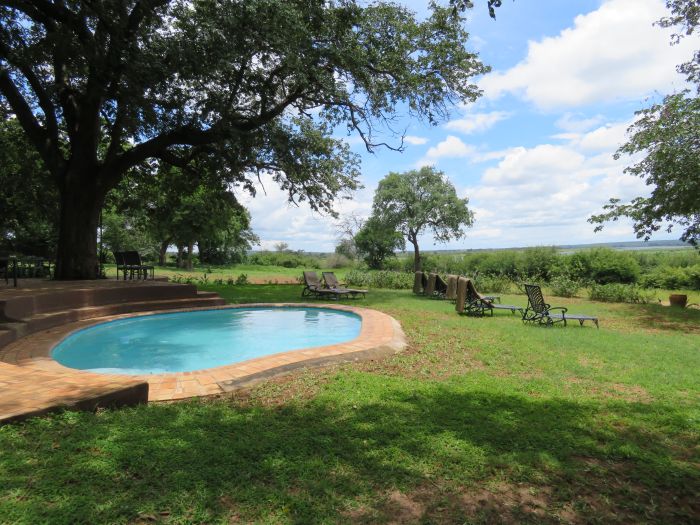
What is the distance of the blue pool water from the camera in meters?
7.41

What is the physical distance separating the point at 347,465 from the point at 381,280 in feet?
60.4

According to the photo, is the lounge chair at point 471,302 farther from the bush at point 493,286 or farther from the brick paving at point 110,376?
the bush at point 493,286

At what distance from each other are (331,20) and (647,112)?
10900 millimetres

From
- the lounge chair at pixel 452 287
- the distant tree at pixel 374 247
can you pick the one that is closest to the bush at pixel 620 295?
the lounge chair at pixel 452 287

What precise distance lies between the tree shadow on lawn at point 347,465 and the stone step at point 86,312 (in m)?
4.78

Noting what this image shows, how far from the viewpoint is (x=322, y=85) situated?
12.1 m

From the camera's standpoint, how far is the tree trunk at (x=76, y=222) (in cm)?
1317

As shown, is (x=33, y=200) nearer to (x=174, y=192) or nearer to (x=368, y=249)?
(x=174, y=192)

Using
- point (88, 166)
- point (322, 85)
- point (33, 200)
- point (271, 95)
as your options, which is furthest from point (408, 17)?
point (33, 200)

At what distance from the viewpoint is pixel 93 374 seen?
4.91 m

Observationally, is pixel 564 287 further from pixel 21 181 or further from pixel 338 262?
pixel 338 262

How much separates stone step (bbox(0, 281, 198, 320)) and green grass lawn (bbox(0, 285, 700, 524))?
18.1 ft

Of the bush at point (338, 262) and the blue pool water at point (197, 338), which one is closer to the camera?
the blue pool water at point (197, 338)

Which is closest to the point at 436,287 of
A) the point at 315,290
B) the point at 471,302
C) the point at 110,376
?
the point at 471,302
